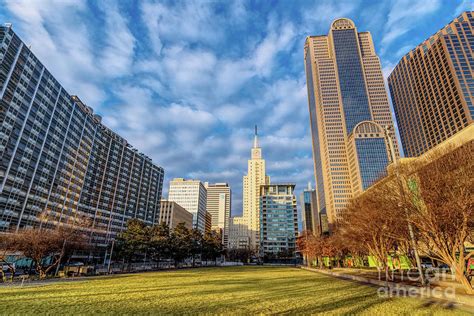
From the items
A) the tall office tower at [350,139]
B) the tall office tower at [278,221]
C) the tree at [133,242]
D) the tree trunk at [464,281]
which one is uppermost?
the tall office tower at [350,139]

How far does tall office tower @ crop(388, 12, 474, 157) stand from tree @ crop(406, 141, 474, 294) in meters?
153

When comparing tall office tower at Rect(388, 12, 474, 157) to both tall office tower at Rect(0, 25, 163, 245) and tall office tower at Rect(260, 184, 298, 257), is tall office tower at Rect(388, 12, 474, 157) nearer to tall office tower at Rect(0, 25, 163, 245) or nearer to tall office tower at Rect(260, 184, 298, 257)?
tall office tower at Rect(260, 184, 298, 257)

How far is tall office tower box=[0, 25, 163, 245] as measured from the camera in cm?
7103

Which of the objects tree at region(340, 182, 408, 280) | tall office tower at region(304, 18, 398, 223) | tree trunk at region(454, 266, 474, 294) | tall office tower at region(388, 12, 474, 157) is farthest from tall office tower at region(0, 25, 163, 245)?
tall office tower at region(388, 12, 474, 157)

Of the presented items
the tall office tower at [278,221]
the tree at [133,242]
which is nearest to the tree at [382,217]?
the tree at [133,242]

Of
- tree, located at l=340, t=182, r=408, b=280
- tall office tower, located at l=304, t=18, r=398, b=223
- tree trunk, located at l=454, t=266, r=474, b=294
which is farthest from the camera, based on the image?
tall office tower, located at l=304, t=18, r=398, b=223

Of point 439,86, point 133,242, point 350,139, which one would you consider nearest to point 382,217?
point 133,242

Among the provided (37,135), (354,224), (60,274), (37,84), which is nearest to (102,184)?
(37,135)

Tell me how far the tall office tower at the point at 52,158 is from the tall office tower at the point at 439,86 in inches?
7110

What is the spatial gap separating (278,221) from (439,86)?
5213 inches

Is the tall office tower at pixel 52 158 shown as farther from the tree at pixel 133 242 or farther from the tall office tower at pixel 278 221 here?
the tall office tower at pixel 278 221

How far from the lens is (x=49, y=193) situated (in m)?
87.4

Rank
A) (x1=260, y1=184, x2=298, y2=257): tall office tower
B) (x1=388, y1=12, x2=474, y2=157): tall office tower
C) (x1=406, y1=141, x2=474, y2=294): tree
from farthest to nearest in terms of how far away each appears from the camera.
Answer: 1. (x1=260, y1=184, x2=298, y2=257): tall office tower
2. (x1=388, y1=12, x2=474, y2=157): tall office tower
3. (x1=406, y1=141, x2=474, y2=294): tree

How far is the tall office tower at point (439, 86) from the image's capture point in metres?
145
